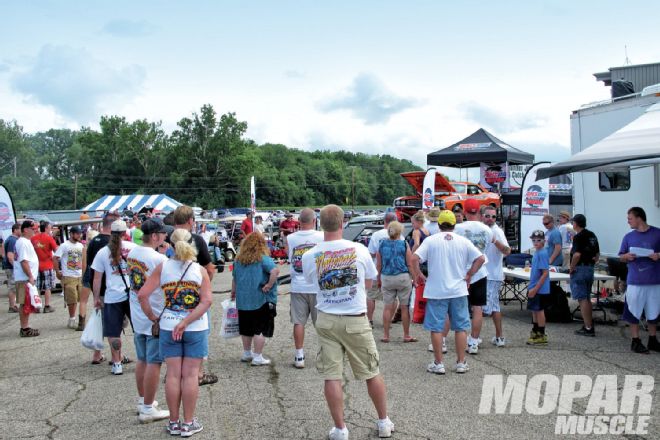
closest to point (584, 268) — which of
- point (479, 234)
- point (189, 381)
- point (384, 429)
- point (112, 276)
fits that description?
point (479, 234)

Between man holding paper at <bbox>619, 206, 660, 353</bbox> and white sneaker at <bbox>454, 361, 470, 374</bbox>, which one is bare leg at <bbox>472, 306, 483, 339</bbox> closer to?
white sneaker at <bbox>454, 361, 470, 374</bbox>

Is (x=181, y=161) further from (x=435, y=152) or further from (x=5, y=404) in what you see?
(x=5, y=404)

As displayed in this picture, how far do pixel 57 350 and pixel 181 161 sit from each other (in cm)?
7922

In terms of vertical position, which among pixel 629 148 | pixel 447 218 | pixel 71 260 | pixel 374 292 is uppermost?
pixel 629 148

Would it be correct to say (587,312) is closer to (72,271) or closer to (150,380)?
(150,380)

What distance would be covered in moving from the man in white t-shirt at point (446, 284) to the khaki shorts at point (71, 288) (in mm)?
5776

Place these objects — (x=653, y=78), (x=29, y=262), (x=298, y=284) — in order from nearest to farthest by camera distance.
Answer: (x=298, y=284)
(x=29, y=262)
(x=653, y=78)

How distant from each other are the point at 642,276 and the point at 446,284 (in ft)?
8.42

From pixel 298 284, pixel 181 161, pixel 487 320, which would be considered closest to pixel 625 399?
pixel 298 284

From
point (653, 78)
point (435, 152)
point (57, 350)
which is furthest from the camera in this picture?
point (435, 152)

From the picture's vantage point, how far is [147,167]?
9031 centimetres

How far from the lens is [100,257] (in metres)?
5.81

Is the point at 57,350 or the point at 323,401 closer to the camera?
the point at 323,401

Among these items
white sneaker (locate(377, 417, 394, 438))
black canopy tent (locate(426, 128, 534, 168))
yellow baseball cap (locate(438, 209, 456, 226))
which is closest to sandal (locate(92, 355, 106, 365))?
white sneaker (locate(377, 417, 394, 438))
